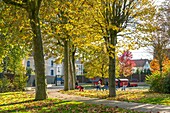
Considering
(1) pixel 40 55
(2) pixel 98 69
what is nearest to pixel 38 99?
(1) pixel 40 55

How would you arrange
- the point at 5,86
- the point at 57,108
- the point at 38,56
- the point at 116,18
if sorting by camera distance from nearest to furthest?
the point at 57,108 → the point at 38,56 → the point at 116,18 → the point at 5,86

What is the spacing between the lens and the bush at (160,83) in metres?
21.9

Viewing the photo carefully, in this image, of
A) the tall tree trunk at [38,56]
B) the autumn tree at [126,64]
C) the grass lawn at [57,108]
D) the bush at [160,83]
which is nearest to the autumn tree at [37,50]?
the tall tree trunk at [38,56]

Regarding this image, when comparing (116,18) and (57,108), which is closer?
(57,108)

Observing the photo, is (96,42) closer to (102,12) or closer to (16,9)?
(102,12)

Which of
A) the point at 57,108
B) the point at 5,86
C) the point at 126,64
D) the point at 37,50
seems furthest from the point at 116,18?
the point at 126,64

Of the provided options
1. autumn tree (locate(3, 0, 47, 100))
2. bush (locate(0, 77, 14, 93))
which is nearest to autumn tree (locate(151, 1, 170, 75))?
autumn tree (locate(3, 0, 47, 100))

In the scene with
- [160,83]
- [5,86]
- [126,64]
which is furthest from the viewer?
[126,64]

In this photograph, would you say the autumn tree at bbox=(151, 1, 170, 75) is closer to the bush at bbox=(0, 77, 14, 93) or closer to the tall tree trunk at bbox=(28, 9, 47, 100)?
the tall tree trunk at bbox=(28, 9, 47, 100)

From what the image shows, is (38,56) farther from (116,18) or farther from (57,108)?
(116,18)

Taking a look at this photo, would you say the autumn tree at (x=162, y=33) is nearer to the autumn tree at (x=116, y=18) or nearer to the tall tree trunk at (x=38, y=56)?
the autumn tree at (x=116, y=18)

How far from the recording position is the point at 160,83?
22656 millimetres

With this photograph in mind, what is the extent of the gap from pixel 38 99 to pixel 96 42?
24.0 ft

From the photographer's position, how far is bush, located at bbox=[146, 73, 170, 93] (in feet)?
71.8
